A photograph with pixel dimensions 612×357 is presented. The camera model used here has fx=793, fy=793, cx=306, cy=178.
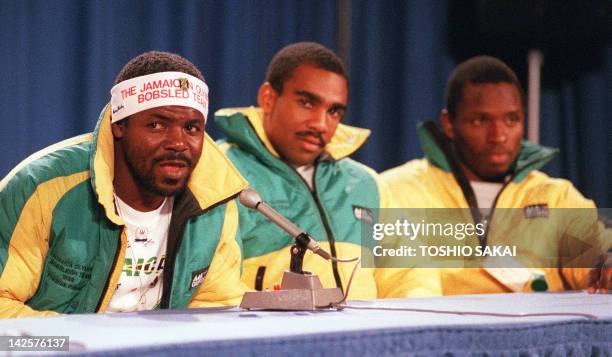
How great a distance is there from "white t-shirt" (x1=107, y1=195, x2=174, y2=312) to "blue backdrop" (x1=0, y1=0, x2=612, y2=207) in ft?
A: 3.00

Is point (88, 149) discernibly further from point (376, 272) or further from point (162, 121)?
point (376, 272)

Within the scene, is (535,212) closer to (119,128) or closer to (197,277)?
(197,277)

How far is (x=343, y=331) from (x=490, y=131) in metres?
2.02

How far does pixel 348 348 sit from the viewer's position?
1232mm

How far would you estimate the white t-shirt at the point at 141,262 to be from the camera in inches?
78.2

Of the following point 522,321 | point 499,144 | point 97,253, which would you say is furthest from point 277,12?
point 522,321

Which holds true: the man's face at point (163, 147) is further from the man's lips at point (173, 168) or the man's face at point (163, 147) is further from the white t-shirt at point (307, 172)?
the white t-shirt at point (307, 172)

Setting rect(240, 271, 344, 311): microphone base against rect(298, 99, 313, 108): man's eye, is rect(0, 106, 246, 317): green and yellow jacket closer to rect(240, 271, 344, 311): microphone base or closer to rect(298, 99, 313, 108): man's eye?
rect(240, 271, 344, 311): microphone base

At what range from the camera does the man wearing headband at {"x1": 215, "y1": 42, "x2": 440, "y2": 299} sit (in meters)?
2.53

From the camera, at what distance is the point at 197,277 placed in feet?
6.65

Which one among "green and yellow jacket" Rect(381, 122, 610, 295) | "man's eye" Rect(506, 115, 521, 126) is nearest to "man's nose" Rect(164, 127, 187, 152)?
"green and yellow jacket" Rect(381, 122, 610, 295)

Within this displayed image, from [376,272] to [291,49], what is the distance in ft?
2.76

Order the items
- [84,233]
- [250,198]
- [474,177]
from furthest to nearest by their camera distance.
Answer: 1. [474,177]
2. [84,233]
3. [250,198]

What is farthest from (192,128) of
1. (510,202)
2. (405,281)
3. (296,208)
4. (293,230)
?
(510,202)
